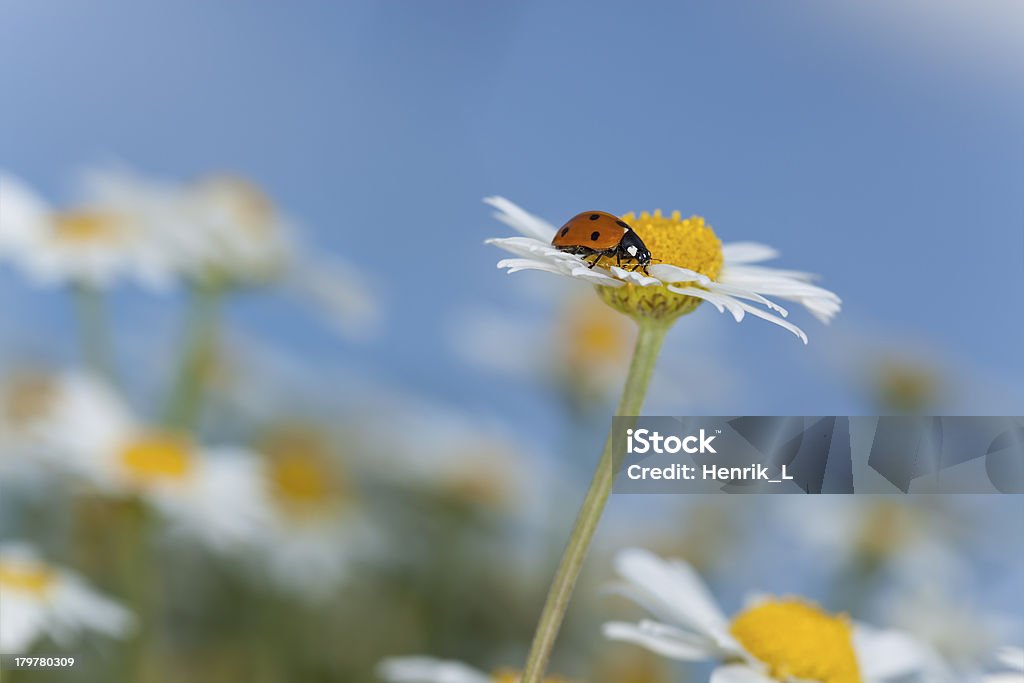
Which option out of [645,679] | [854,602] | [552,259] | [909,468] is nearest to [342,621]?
[645,679]

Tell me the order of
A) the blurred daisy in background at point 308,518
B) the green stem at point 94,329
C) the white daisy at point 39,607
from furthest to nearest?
1. the blurred daisy in background at point 308,518
2. the green stem at point 94,329
3. the white daisy at point 39,607

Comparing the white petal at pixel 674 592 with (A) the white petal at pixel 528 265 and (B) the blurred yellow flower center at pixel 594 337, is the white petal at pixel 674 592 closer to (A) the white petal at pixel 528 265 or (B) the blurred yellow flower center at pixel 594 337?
(A) the white petal at pixel 528 265

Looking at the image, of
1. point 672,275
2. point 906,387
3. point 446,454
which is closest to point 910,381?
point 906,387

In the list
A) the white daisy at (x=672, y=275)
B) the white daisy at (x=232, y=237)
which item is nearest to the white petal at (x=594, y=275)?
the white daisy at (x=672, y=275)

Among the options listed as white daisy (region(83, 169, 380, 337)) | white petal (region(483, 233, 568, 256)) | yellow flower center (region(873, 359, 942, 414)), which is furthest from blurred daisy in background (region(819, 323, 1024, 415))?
white petal (region(483, 233, 568, 256))

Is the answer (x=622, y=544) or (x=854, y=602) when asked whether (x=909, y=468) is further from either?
(x=622, y=544)
